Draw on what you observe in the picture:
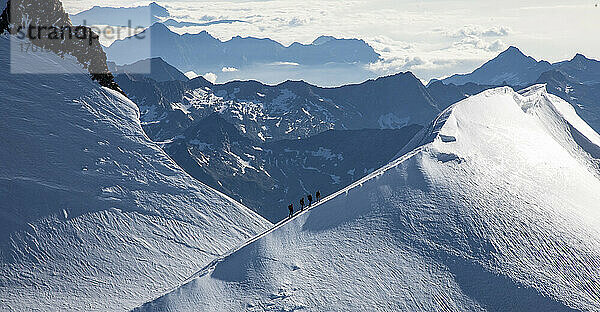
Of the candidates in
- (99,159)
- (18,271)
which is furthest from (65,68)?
(18,271)

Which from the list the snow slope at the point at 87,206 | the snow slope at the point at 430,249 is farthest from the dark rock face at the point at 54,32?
the snow slope at the point at 430,249

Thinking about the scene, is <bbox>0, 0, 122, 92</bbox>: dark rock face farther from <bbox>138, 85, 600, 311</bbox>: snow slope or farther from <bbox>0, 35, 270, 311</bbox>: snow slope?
<bbox>138, 85, 600, 311</bbox>: snow slope

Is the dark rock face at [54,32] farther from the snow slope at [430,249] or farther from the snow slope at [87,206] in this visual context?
the snow slope at [430,249]

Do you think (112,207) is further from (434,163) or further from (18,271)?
(434,163)

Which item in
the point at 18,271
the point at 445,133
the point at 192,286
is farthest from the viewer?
the point at 445,133

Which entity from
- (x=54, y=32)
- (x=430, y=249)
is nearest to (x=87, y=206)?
(x=54, y=32)

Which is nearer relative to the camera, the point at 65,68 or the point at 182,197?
the point at 182,197

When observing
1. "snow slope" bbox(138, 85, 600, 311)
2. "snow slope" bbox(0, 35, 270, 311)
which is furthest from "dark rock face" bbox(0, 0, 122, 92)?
"snow slope" bbox(138, 85, 600, 311)
